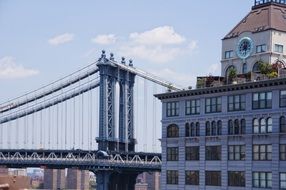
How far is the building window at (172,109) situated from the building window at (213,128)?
528 cm

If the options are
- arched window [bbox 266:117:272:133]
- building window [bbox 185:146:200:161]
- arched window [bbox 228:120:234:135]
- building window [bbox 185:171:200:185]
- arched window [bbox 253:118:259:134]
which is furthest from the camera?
building window [bbox 185:146:200:161]

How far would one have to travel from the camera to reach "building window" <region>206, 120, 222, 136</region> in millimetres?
65438

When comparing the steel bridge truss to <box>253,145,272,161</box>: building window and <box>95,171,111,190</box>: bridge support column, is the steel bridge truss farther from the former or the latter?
<box>253,145,272,161</box>: building window

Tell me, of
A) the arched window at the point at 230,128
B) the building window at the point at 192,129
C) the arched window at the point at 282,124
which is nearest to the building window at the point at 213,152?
the arched window at the point at 230,128

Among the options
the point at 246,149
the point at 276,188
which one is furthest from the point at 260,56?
the point at 276,188

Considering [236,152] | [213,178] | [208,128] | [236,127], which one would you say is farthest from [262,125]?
[213,178]

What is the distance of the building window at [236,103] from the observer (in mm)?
63125

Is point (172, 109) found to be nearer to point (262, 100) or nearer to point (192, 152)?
point (192, 152)

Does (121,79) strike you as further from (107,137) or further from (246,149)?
(246,149)

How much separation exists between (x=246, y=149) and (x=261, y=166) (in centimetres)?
257

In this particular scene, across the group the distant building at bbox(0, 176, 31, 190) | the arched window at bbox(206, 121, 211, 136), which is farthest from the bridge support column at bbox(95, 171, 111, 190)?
the distant building at bbox(0, 176, 31, 190)

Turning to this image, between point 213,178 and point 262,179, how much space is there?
260 inches

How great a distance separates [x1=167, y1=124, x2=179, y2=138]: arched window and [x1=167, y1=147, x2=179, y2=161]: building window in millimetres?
1382

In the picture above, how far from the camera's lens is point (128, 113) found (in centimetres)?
14225
